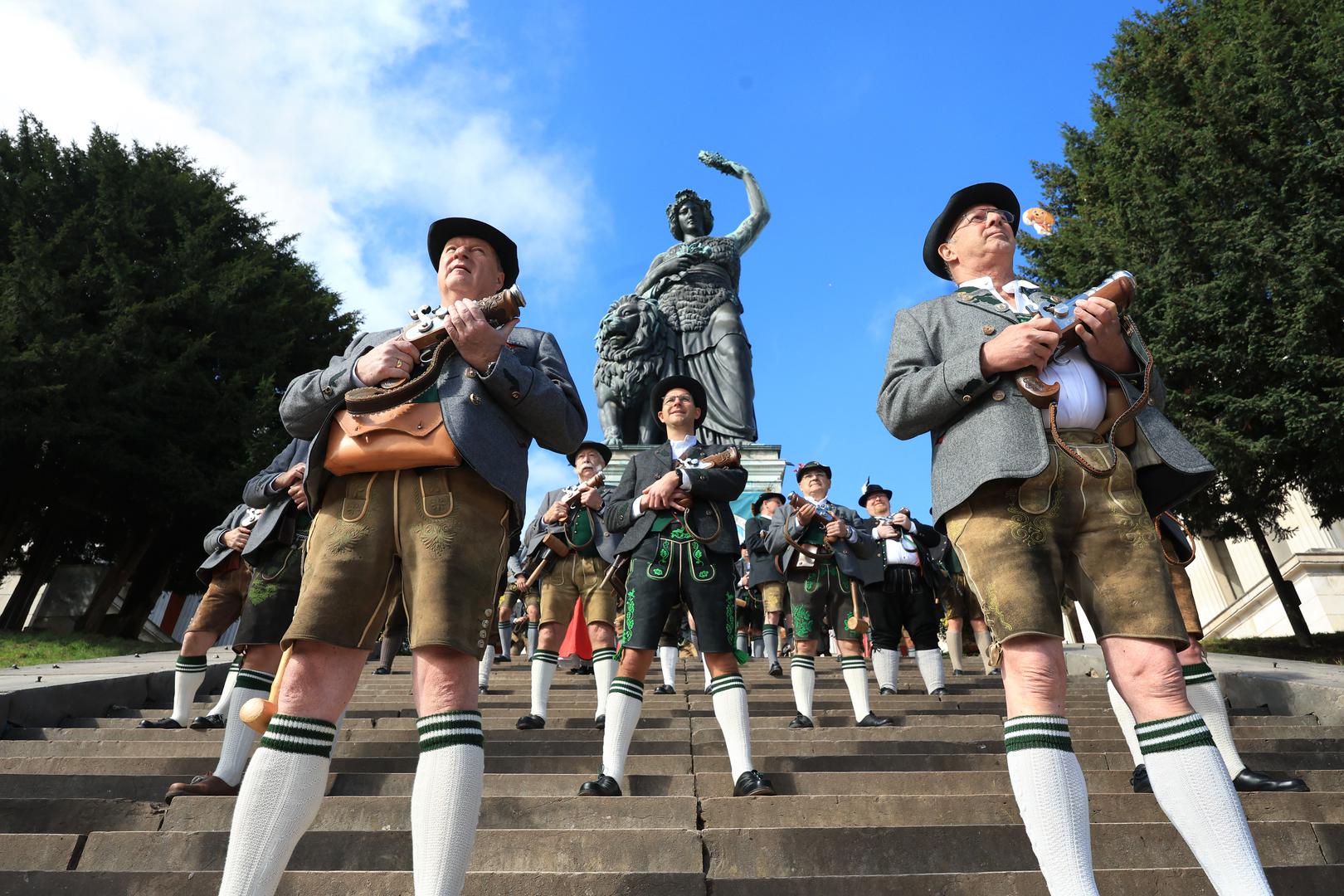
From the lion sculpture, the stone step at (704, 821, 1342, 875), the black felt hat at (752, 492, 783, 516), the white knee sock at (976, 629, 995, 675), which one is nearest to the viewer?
the stone step at (704, 821, 1342, 875)

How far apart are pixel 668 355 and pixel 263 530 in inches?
Result: 664

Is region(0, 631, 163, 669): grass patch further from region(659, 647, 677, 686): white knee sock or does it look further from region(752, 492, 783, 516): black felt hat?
region(752, 492, 783, 516): black felt hat

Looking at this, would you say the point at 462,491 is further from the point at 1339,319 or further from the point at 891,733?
the point at 1339,319

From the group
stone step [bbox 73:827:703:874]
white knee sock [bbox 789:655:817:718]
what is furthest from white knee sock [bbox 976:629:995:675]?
stone step [bbox 73:827:703:874]

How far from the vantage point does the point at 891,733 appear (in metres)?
5.88

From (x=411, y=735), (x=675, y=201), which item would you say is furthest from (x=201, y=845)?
(x=675, y=201)

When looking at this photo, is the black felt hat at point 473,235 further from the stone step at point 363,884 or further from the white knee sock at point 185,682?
the white knee sock at point 185,682

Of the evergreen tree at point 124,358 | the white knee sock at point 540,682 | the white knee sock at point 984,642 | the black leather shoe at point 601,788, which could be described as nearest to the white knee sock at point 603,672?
the white knee sock at point 540,682

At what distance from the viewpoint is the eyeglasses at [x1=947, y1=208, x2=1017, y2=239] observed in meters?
3.23

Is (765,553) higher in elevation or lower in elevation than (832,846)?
higher

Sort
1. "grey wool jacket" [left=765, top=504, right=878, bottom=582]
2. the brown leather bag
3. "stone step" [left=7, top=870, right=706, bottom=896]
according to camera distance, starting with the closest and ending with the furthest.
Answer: the brown leather bag < "stone step" [left=7, top=870, right=706, bottom=896] < "grey wool jacket" [left=765, top=504, right=878, bottom=582]

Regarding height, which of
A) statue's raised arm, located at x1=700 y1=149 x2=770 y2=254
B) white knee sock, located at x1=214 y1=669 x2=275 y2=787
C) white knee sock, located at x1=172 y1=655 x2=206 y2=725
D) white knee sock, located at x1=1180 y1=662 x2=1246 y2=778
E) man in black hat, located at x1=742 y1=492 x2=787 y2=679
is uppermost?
statue's raised arm, located at x1=700 y1=149 x2=770 y2=254

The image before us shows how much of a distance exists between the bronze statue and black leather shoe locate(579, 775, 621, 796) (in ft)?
53.3

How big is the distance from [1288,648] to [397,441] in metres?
15.5
